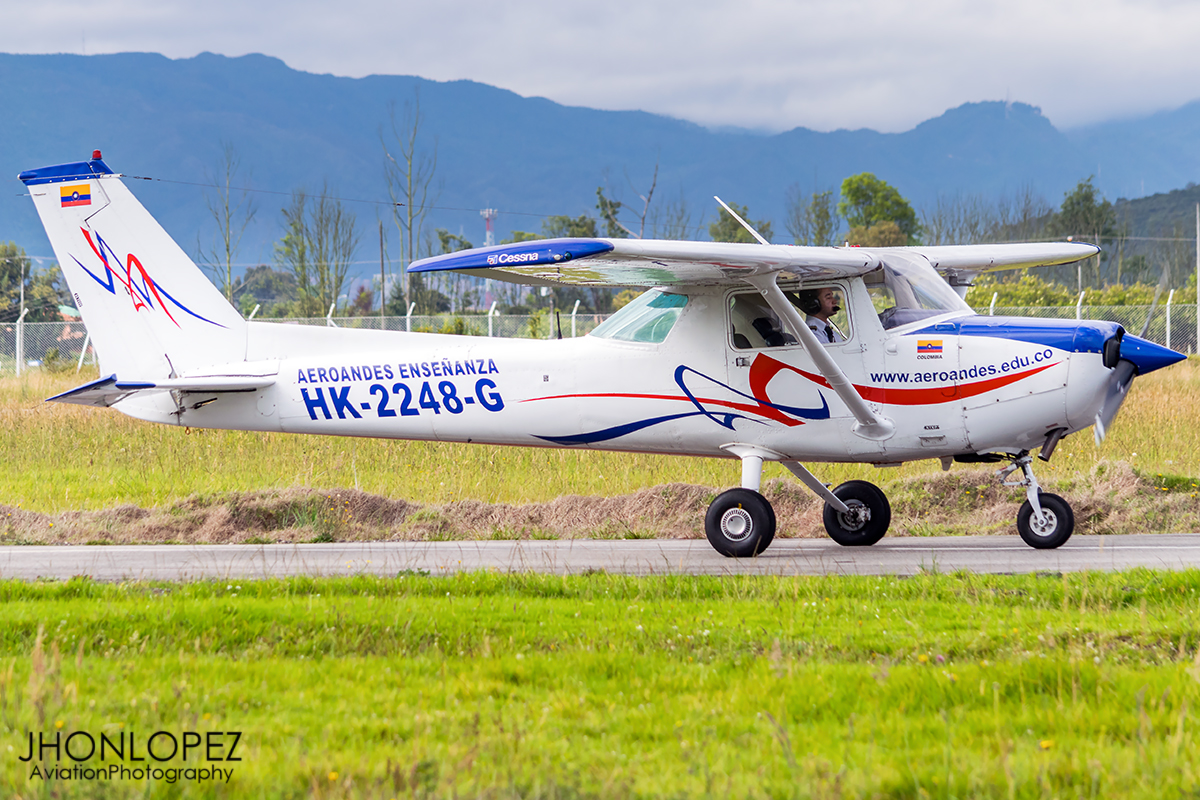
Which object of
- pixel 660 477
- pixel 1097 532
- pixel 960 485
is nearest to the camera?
pixel 1097 532

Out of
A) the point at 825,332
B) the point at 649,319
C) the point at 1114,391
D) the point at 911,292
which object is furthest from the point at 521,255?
the point at 1114,391

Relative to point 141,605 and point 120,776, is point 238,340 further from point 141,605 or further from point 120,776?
point 120,776

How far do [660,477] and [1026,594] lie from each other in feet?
27.9

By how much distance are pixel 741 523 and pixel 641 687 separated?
17.4 feet

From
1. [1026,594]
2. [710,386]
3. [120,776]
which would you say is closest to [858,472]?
[710,386]

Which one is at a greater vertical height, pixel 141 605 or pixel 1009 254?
pixel 1009 254

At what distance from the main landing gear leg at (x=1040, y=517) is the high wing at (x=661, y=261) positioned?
2.33m

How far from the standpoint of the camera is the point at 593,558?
10297mm

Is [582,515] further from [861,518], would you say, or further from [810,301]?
[810,301]

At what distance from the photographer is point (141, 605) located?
6875 mm

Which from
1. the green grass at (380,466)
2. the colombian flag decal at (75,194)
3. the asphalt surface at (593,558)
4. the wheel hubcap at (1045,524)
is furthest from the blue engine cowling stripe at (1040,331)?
the colombian flag decal at (75,194)

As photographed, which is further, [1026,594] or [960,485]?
[960,485]

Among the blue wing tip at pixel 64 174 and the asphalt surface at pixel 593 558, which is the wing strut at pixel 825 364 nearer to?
the asphalt surface at pixel 593 558

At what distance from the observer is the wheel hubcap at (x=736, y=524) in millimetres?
10094
